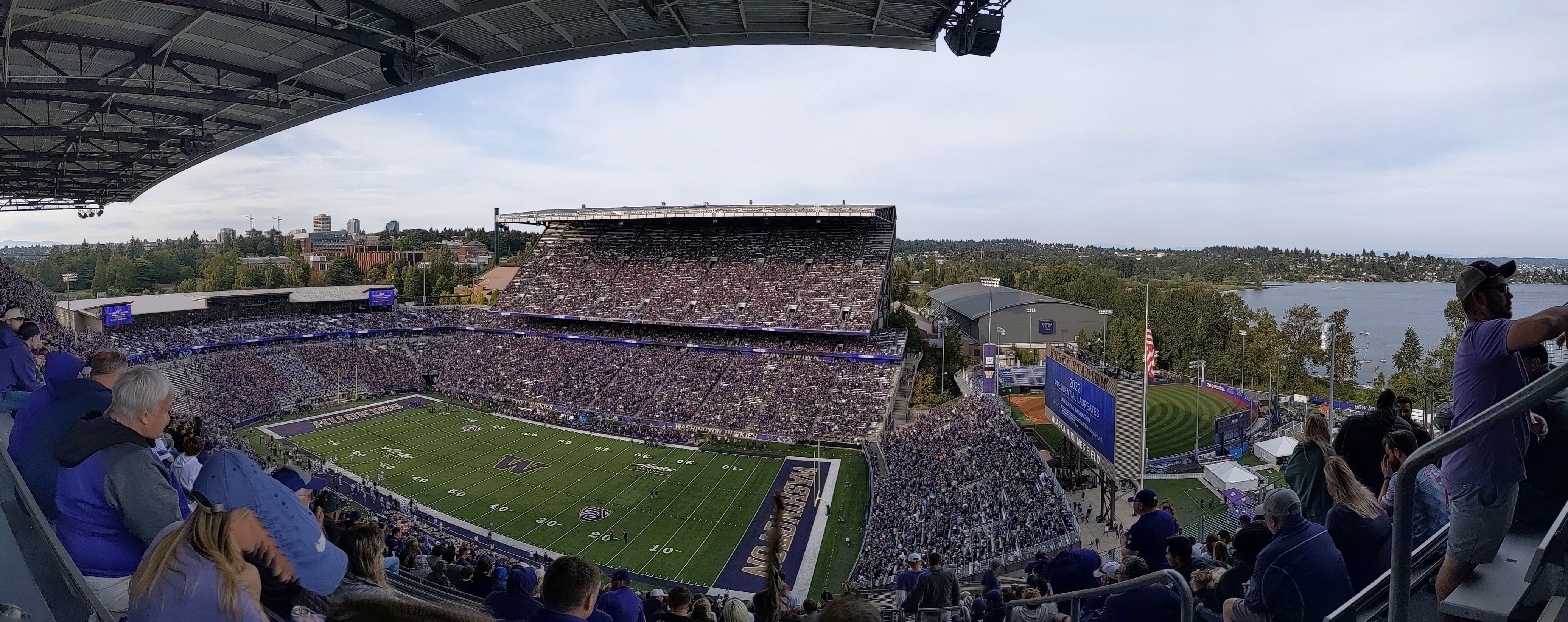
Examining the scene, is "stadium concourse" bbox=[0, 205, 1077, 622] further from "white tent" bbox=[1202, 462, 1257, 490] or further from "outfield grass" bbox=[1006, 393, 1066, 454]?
"white tent" bbox=[1202, 462, 1257, 490]

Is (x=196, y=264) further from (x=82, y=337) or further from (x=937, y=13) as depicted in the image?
(x=937, y=13)

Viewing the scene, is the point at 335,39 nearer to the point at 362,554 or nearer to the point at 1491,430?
the point at 362,554

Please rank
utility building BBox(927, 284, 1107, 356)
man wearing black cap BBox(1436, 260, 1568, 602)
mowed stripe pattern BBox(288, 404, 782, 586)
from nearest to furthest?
man wearing black cap BBox(1436, 260, 1568, 602)
mowed stripe pattern BBox(288, 404, 782, 586)
utility building BBox(927, 284, 1107, 356)

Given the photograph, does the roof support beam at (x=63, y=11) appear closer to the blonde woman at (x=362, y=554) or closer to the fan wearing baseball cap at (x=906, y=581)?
the blonde woman at (x=362, y=554)

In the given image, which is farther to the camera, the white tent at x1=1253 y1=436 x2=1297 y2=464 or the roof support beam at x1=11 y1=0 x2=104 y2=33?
the white tent at x1=1253 y1=436 x2=1297 y2=464

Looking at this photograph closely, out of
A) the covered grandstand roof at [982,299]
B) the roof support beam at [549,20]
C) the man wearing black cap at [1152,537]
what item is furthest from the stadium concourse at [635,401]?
the covered grandstand roof at [982,299]

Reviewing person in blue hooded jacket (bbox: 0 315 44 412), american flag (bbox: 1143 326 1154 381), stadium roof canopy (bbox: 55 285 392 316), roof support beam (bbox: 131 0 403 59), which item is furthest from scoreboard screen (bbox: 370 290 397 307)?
person in blue hooded jacket (bbox: 0 315 44 412)
